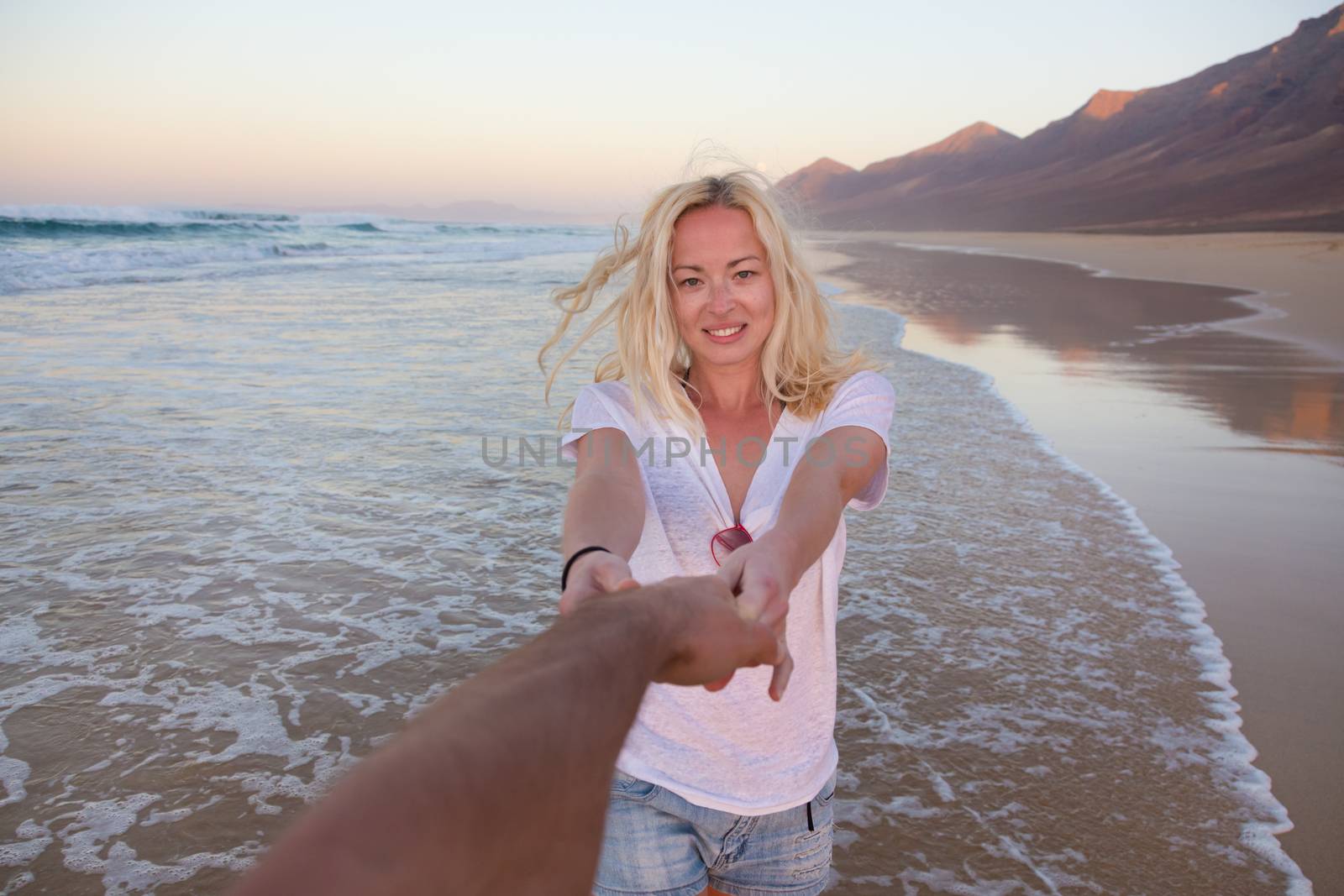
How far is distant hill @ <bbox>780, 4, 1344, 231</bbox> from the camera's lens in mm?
62125

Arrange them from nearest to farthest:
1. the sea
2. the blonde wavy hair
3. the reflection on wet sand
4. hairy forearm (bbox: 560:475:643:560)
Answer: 1. hairy forearm (bbox: 560:475:643:560)
2. the blonde wavy hair
3. the sea
4. the reflection on wet sand

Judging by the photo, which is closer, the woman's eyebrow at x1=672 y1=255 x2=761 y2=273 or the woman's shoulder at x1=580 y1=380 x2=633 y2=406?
the woman's shoulder at x1=580 y1=380 x2=633 y2=406

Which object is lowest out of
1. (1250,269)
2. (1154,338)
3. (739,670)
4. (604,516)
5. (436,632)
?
(436,632)

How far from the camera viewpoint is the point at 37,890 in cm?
252

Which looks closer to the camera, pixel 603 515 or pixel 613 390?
pixel 603 515

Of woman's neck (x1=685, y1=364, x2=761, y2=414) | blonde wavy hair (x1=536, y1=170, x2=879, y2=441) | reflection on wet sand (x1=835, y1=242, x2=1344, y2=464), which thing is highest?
blonde wavy hair (x1=536, y1=170, x2=879, y2=441)

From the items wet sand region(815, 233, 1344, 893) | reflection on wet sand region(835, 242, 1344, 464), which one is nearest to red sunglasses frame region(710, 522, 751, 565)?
wet sand region(815, 233, 1344, 893)

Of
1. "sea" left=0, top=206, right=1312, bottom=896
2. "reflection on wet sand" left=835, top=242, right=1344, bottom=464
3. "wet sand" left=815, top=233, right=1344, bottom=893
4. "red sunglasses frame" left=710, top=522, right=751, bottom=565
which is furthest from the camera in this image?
"reflection on wet sand" left=835, top=242, right=1344, bottom=464

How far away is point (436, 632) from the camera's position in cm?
404

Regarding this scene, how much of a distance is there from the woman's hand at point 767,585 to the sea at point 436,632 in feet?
4.20

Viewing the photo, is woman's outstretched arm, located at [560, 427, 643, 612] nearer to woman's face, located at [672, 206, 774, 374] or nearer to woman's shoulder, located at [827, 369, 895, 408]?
woman's face, located at [672, 206, 774, 374]

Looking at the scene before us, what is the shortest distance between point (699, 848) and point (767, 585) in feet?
2.64

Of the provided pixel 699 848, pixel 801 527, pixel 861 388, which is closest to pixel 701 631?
pixel 801 527

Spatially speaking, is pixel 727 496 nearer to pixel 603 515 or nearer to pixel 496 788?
pixel 603 515
